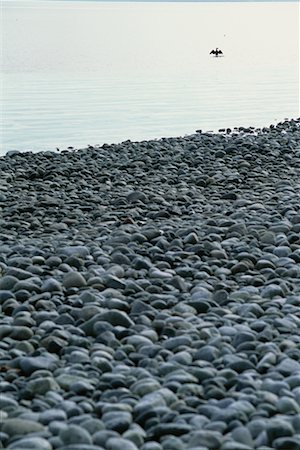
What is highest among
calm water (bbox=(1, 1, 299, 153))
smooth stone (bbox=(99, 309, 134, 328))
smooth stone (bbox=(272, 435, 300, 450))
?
calm water (bbox=(1, 1, 299, 153))

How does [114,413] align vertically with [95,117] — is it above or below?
below

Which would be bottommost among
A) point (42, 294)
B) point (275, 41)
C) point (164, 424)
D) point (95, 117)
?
point (164, 424)

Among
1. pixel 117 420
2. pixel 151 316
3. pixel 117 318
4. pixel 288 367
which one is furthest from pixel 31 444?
pixel 151 316

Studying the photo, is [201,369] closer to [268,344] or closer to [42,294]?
[268,344]

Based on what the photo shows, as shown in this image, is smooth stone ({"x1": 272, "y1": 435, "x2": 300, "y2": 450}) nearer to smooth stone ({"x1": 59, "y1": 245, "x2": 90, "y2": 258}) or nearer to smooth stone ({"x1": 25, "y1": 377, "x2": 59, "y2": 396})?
smooth stone ({"x1": 25, "y1": 377, "x2": 59, "y2": 396})

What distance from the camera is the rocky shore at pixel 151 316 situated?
4637 mm

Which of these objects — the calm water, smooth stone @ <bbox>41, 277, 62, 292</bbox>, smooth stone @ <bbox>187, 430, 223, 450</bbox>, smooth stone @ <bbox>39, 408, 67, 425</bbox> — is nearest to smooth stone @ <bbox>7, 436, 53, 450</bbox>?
smooth stone @ <bbox>39, 408, 67, 425</bbox>

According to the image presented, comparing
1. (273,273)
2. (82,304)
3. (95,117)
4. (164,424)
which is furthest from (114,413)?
Answer: (95,117)

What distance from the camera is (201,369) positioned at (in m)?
5.25

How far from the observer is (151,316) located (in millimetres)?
6230

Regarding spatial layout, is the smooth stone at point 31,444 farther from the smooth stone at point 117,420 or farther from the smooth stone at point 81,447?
the smooth stone at point 117,420

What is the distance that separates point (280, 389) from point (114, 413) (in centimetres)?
91

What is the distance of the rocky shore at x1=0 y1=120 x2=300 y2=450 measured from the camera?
4637 millimetres

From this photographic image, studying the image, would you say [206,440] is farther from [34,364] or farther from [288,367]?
[34,364]
